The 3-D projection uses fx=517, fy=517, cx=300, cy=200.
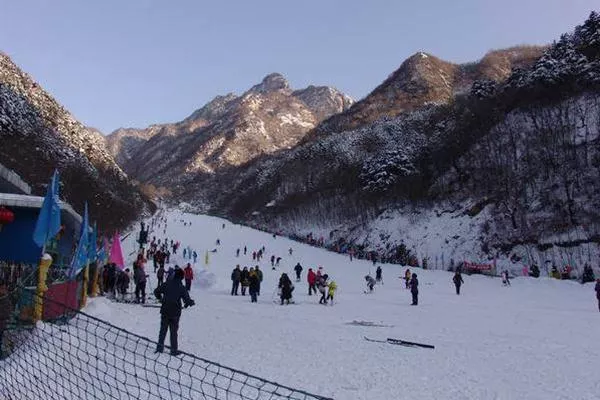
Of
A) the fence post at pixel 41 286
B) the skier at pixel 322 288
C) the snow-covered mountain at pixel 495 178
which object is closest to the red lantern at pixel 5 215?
the fence post at pixel 41 286

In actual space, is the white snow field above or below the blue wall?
below

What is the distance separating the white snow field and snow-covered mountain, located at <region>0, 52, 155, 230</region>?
3218 centimetres

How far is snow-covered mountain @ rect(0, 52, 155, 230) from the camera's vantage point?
50.2m

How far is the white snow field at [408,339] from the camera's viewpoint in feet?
25.3

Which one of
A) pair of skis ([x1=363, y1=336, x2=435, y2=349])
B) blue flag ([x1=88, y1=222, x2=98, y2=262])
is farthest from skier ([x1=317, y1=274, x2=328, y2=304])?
blue flag ([x1=88, y1=222, x2=98, y2=262])

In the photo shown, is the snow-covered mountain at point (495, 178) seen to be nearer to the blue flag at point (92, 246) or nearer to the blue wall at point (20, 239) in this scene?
the blue flag at point (92, 246)

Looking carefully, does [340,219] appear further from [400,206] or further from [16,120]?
[16,120]

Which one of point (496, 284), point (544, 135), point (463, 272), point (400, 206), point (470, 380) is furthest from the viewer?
point (400, 206)

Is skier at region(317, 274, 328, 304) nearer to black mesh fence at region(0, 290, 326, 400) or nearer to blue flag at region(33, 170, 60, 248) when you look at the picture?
black mesh fence at region(0, 290, 326, 400)

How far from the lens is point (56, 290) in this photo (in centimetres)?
1021

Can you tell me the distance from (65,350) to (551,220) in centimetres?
3543

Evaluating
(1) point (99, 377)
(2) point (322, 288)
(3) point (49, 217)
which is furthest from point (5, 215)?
(2) point (322, 288)

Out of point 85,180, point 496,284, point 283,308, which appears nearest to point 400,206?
point 496,284

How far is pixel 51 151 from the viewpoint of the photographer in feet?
200
